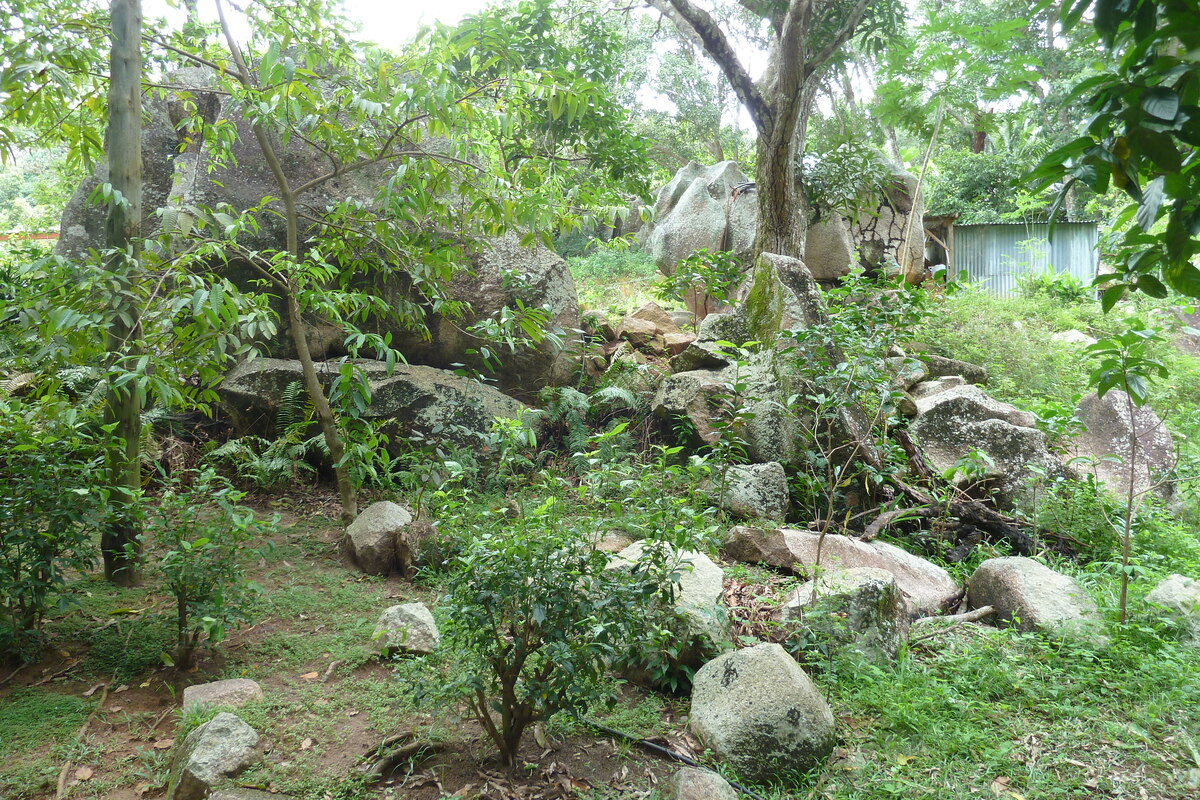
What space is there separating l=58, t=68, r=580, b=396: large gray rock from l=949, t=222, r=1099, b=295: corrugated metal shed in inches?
415

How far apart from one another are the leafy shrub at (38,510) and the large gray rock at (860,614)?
3.58 meters

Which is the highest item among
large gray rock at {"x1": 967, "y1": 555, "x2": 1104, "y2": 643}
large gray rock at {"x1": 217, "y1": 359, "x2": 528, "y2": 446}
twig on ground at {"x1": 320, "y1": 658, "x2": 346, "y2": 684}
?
large gray rock at {"x1": 217, "y1": 359, "x2": 528, "y2": 446}

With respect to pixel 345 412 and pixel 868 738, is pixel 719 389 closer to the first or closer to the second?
pixel 345 412

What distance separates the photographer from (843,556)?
4902mm

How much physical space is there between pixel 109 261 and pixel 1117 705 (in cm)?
557

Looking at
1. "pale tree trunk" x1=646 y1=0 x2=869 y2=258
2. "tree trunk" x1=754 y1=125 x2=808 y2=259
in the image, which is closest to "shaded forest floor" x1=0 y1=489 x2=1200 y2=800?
"tree trunk" x1=754 y1=125 x2=808 y2=259

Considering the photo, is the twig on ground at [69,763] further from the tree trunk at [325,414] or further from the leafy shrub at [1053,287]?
the leafy shrub at [1053,287]

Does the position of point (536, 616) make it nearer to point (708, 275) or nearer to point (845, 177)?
point (708, 275)

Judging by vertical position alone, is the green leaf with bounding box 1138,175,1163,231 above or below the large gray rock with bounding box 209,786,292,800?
above

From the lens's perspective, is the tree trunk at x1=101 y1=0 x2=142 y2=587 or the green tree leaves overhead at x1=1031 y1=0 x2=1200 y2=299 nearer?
the green tree leaves overhead at x1=1031 y1=0 x2=1200 y2=299

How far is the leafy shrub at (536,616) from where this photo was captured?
2738mm

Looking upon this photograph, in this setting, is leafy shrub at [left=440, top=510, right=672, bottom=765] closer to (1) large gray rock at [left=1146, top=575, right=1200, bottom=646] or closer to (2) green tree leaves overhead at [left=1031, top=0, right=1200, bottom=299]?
(2) green tree leaves overhead at [left=1031, top=0, right=1200, bottom=299]

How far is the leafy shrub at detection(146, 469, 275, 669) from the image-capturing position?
338 centimetres

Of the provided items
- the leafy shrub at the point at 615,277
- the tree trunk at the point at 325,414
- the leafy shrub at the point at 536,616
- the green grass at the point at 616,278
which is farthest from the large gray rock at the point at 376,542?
the leafy shrub at the point at 615,277
